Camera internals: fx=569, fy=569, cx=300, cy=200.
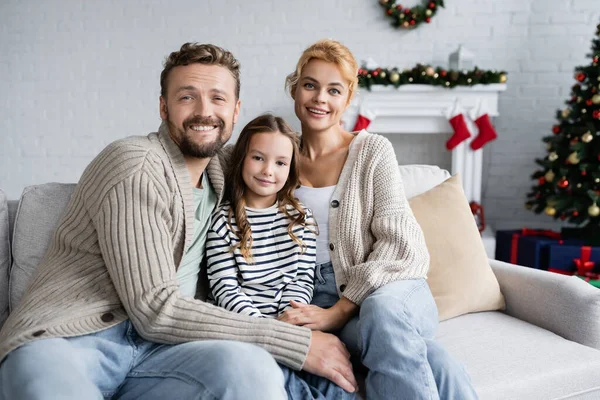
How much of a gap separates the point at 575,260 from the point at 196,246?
99.2 inches

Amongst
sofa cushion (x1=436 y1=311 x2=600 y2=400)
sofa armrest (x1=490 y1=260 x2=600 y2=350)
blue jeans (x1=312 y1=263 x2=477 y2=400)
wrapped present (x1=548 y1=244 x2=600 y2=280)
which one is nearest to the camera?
blue jeans (x1=312 y1=263 x2=477 y2=400)

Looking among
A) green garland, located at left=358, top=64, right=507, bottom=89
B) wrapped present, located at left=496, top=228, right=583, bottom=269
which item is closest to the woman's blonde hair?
green garland, located at left=358, top=64, right=507, bottom=89

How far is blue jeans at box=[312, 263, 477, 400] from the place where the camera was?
1307 millimetres

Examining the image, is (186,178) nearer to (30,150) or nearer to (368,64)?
(368,64)

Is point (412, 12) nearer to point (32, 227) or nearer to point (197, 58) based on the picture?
point (197, 58)

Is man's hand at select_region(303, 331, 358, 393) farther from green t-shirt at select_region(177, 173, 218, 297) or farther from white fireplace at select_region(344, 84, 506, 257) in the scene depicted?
white fireplace at select_region(344, 84, 506, 257)

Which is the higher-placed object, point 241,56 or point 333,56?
point 241,56

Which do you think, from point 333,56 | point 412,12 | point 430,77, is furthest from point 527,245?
point 333,56

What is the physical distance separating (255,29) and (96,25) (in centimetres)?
128

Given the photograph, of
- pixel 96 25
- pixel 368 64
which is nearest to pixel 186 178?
pixel 368 64

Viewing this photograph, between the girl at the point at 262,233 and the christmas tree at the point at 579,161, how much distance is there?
2266 millimetres

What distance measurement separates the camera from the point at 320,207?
1.80 meters

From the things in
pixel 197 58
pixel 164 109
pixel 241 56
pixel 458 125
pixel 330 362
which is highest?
pixel 241 56

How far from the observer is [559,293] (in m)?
1.78
